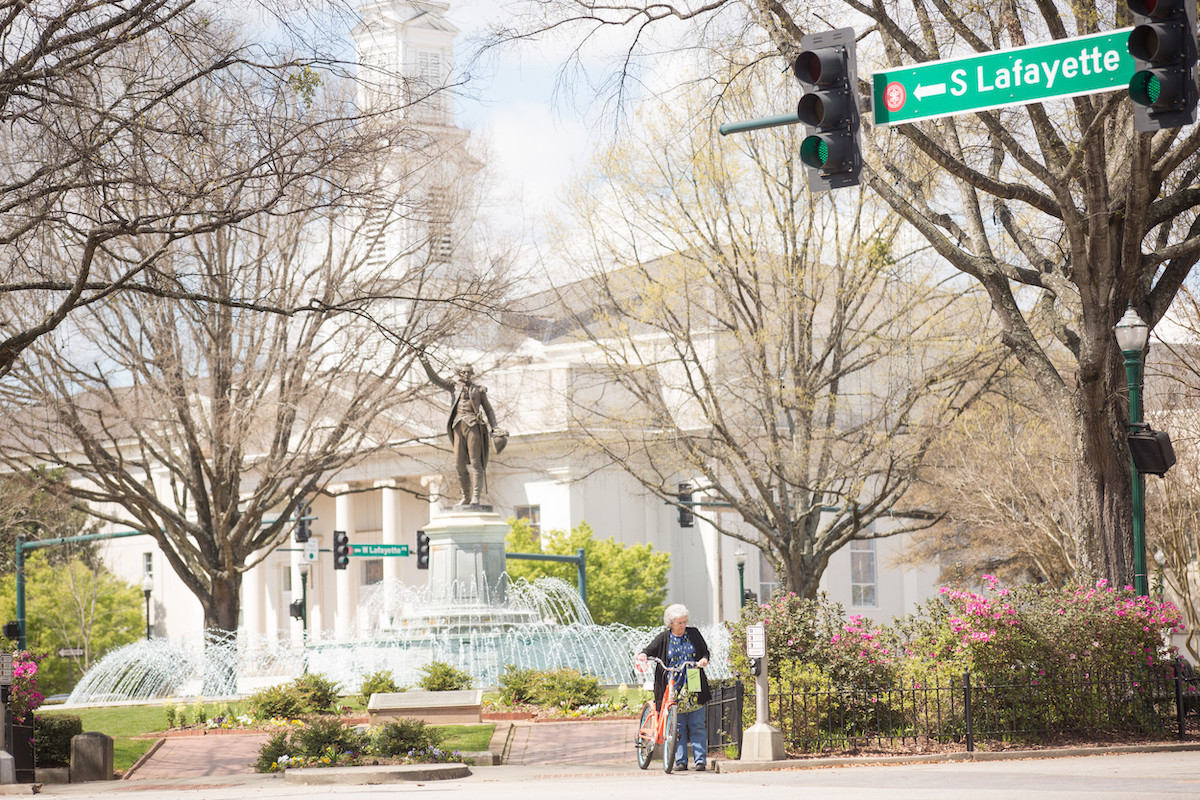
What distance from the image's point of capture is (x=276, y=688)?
20562mm

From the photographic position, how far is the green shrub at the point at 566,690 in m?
20.3

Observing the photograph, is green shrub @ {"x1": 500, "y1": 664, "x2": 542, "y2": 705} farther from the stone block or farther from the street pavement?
the street pavement

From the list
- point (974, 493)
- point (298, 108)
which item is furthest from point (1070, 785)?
point (974, 493)

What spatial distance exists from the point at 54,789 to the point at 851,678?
8.35 metres

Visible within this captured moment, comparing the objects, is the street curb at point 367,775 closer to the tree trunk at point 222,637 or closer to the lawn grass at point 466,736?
the lawn grass at point 466,736

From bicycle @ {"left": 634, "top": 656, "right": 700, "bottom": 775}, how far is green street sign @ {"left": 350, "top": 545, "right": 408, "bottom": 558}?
20262 millimetres

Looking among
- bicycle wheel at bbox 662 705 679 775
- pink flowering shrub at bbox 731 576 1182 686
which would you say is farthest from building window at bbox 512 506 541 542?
bicycle wheel at bbox 662 705 679 775

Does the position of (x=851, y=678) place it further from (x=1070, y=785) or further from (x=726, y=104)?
(x=726, y=104)

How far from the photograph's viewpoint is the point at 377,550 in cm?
3506

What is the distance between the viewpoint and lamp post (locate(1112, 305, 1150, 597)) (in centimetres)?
1516

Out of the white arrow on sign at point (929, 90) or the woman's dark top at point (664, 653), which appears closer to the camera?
the white arrow on sign at point (929, 90)

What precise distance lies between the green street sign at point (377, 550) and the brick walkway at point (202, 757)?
14476 mm

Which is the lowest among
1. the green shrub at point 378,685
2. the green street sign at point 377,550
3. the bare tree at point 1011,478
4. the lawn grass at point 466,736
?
the lawn grass at point 466,736

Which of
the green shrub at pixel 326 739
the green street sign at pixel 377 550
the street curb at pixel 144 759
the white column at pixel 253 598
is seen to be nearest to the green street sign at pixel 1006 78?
the green shrub at pixel 326 739
